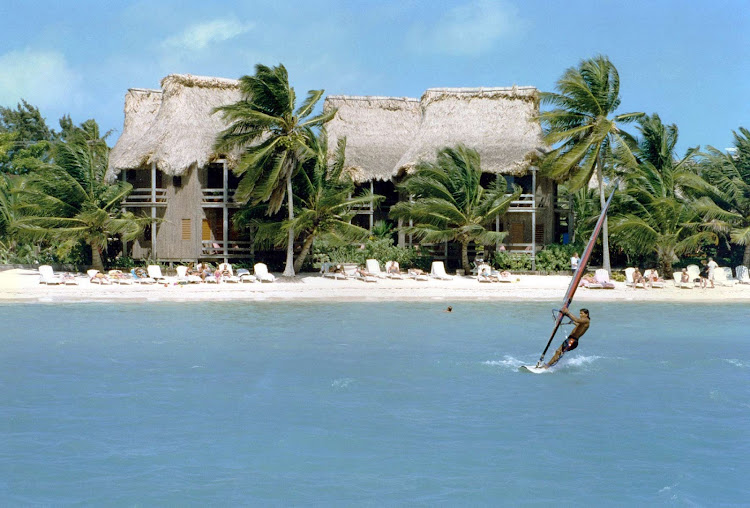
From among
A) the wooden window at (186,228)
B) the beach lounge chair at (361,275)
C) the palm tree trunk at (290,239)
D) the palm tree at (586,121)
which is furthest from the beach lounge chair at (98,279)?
the palm tree at (586,121)

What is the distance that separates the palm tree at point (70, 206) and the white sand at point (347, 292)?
1.61m

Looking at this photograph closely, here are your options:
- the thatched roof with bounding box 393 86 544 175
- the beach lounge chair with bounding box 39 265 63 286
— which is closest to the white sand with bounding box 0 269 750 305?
the beach lounge chair with bounding box 39 265 63 286

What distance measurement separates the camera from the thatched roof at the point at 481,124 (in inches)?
1067

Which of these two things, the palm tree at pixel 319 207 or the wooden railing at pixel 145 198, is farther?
the wooden railing at pixel 145 198

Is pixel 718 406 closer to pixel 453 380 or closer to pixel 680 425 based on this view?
pixel 680 425

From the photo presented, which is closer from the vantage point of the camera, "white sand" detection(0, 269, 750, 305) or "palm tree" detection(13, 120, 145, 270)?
"white sand" detection(0, 269, 750, 305)

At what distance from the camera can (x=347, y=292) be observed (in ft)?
70.8

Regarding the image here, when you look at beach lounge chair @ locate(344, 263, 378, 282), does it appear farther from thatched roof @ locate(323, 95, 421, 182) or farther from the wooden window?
the wooden window

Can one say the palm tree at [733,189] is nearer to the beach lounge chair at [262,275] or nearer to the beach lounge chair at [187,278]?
the beach lounge chair at [262,275]

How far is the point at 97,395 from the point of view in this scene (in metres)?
10.4

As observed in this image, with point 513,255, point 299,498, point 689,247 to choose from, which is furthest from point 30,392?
point 689,247

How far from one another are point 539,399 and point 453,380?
1.50 m

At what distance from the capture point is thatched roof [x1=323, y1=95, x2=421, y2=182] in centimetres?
2920

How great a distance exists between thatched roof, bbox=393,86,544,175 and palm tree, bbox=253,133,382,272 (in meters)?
3.39
